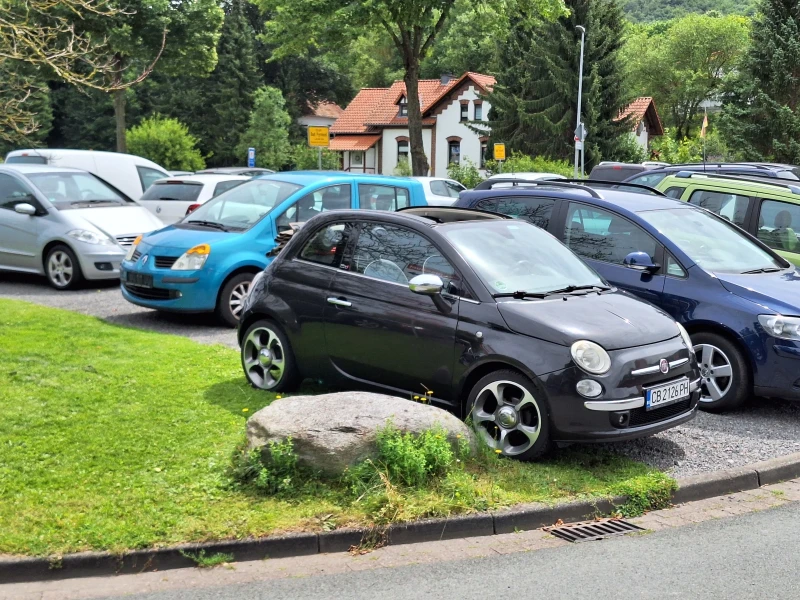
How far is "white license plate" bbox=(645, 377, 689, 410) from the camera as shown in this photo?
6.26 metres

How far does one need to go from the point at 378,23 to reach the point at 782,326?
24.8m

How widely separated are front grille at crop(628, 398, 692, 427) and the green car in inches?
177

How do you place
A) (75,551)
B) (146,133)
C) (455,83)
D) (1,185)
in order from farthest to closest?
(455,83)
(146,133)
(1,185)
(75,551)

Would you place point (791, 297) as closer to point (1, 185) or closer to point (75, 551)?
point (75, 551)

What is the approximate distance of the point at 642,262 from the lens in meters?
8.26

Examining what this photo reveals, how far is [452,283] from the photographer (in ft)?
22.4

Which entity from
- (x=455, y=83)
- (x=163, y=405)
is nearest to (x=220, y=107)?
(x=455, y=83)

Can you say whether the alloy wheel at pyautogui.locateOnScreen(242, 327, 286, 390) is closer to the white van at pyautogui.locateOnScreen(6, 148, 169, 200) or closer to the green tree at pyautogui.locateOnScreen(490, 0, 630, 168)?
the white van at pyautogui.locateOnScreen(6, 148, 169, 200)

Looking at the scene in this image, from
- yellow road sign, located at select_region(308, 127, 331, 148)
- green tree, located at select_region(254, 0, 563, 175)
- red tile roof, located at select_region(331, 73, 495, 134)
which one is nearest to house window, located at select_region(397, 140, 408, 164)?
red tile roof, located at select_region(331, 73, 495, 134)

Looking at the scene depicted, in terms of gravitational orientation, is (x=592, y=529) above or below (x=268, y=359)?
below

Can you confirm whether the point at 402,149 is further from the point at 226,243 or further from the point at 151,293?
the point at 151,293

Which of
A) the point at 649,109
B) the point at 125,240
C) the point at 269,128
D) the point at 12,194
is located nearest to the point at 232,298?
the point at 125,240

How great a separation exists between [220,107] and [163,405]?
2606 inches

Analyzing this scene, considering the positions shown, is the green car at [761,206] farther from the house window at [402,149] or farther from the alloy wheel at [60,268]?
the house window at [402,149]
